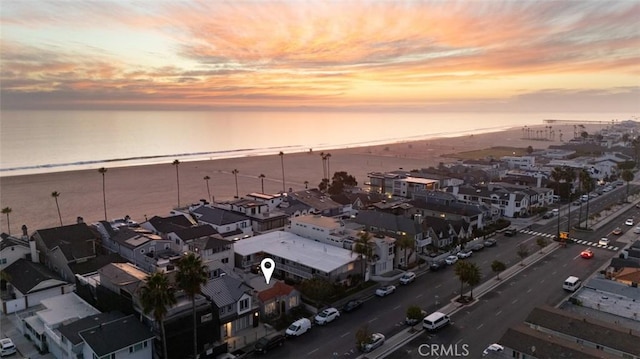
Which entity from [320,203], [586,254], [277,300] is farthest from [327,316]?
[586,254]

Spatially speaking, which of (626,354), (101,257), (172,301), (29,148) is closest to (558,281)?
(626,354)

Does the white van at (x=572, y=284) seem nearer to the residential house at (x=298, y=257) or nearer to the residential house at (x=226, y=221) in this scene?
the residential house at (x=298, y=257)

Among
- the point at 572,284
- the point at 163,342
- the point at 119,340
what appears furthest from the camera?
the point at 572,284

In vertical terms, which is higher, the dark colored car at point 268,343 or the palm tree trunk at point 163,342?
the palm tree trunk at point 163,342

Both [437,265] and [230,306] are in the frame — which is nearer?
[230,306]

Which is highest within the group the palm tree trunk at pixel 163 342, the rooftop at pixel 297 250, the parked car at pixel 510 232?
the rooftop at pixel 297 250

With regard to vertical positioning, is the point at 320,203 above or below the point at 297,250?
above

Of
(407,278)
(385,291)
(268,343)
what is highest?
(407,278)

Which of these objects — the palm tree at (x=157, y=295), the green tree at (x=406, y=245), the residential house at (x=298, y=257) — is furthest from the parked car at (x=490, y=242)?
the palm tree at (x=157, y=295)

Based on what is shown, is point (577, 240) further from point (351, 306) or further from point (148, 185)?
point (148, 185)
